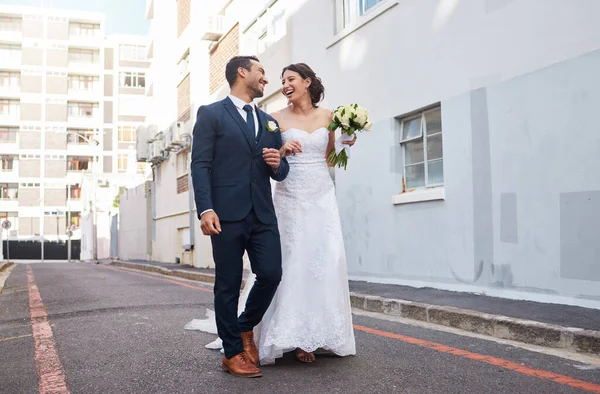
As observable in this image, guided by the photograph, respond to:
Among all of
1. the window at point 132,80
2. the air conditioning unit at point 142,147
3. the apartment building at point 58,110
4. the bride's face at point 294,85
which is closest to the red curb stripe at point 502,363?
the bride's face at point 294,85

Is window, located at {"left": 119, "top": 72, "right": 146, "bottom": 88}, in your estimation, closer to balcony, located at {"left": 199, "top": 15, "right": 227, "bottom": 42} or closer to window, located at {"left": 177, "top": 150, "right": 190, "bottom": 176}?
window, located at {"left": 177, "top": 150, "right": 190, "bottom": 176}

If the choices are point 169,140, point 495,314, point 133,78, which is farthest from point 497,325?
point 133,78

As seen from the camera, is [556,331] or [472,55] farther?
[472,55]

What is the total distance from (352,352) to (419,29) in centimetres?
627

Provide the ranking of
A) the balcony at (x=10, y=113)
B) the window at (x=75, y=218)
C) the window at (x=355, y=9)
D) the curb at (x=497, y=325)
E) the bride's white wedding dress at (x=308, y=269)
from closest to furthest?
the bride's white wedding dress at (x=308, y=269) → the curb at (x=497, y=325) → the window at (x=355, y=9) → the balcony at (x=10, y=113) → the window at (x=75, y=218)

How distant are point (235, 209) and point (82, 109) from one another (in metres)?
68.6

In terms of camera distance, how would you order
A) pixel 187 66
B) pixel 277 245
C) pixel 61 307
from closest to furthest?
pixel 277 245, pixel 61 307, pixel 187 66

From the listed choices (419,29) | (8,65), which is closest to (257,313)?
(419,29)

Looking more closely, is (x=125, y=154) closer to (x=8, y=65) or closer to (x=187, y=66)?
(x=8, y=65)

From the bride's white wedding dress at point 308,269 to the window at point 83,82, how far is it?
68.8m

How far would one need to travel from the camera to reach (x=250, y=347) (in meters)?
4.06

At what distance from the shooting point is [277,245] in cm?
399

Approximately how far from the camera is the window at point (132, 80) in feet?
202

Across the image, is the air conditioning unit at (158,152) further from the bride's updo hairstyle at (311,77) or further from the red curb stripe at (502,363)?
the bride's updo hairstyle at (311,77)
